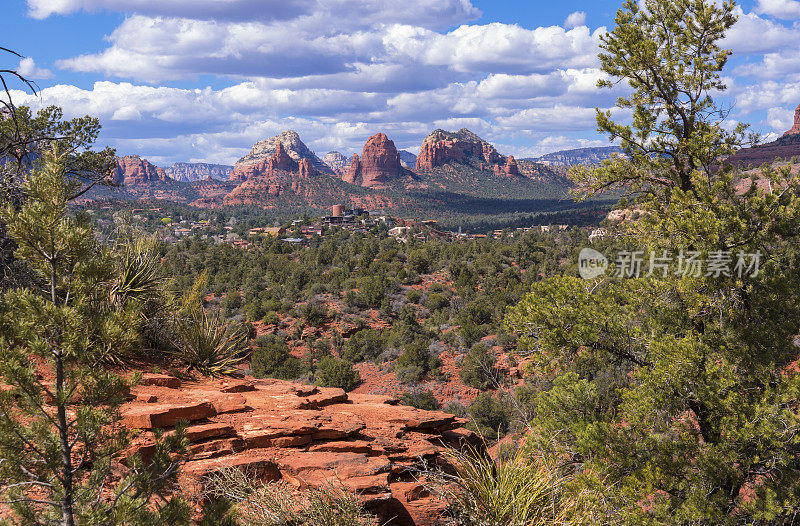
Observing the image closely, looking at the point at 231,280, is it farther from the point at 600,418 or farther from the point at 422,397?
the point at 600,418

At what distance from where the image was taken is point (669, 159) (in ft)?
25.0

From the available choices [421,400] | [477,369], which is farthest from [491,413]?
[477,369]

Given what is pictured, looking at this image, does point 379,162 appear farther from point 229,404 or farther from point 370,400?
point 229,404

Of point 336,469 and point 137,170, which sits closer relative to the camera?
point 336,469

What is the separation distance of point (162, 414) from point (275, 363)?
18.2 m

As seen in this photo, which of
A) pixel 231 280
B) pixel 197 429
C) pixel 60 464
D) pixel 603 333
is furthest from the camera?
pixel 231 280

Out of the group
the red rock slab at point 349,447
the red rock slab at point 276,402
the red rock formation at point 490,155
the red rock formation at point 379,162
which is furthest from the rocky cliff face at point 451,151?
the red rock slab at point 349,447

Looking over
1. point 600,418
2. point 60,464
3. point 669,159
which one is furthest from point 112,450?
point 669,159

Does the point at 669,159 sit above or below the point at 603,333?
above

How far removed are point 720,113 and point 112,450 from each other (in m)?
9.04

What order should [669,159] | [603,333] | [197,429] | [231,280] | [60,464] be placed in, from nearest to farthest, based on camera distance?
[60,464] → [197,429] → [603,333] → [669,159] → [231,280]

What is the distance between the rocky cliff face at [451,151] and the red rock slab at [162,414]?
168 metres

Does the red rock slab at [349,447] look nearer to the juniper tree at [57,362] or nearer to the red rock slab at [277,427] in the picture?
the red rock slab at [277,427]

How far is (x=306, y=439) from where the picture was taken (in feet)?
17.6
